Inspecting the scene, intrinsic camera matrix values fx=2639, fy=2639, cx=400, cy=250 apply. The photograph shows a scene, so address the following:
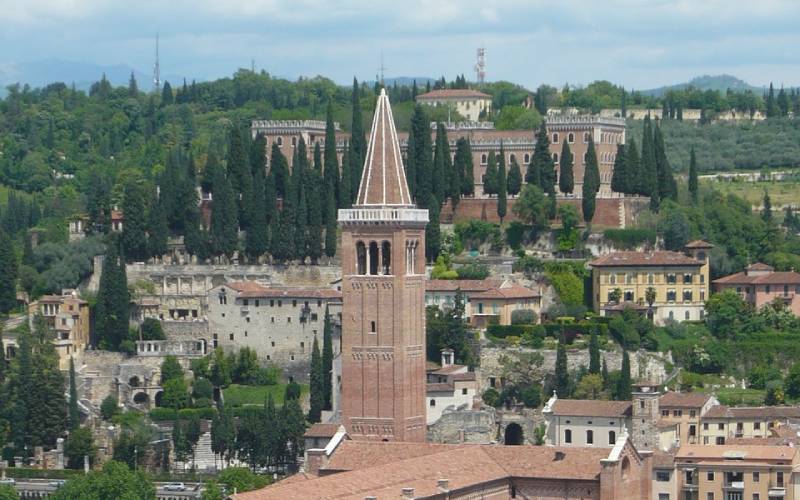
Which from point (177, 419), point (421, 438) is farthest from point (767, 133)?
point (421, 438)

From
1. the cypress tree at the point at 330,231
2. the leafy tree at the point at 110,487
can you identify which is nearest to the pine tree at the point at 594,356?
the cypress tree at the point at 330,231

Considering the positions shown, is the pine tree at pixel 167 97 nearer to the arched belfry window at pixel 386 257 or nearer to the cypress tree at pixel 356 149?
the cypress tree at pixel 356 149

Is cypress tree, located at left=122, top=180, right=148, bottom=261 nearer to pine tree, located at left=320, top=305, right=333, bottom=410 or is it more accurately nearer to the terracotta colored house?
pine tree, located at left=320, top=305, right=333, bottom=410

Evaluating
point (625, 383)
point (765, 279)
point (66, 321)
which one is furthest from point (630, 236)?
point (66, 321)

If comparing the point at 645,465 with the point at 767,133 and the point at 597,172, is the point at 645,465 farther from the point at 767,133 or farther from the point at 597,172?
the point at 767,133

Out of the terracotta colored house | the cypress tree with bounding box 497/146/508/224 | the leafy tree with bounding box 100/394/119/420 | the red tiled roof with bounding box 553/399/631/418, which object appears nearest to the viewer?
the red tiled roof with bounding box 553/399/631/418

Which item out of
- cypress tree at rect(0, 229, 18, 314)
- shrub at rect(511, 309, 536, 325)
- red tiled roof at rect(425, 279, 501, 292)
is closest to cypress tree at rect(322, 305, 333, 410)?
red tiled roof at rect(425, 279, 501, 292)

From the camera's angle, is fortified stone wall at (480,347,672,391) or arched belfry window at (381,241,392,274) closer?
arched belfry window at (381,241,392,274)
